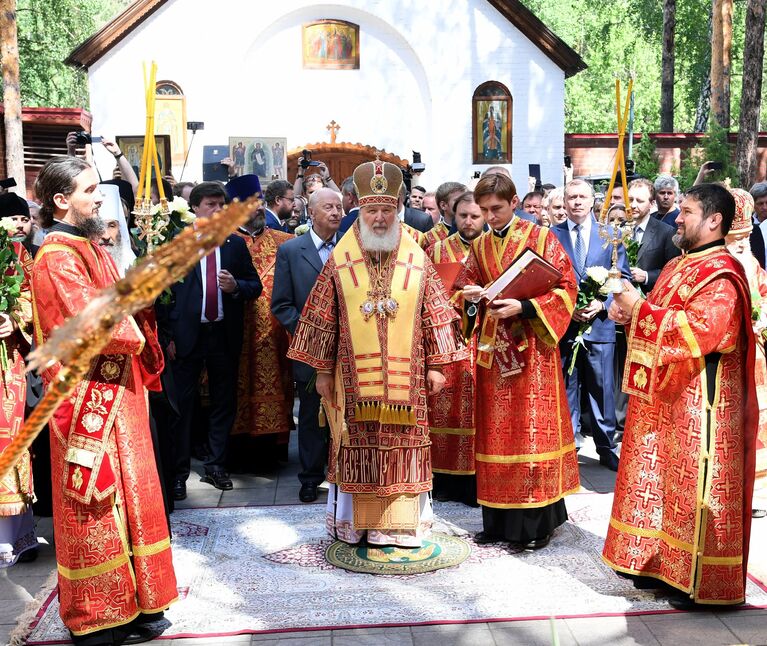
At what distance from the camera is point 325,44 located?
21219 millimetres

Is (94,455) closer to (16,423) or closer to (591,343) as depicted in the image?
(16,423)

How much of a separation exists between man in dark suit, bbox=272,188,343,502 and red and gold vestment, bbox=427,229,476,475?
0.79 m

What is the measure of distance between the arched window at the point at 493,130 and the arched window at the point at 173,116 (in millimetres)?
6405

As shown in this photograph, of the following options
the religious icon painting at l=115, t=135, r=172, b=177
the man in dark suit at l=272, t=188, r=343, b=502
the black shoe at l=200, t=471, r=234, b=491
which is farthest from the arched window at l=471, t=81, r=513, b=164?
the black shoe at l=200, t=471, r=234, b=491

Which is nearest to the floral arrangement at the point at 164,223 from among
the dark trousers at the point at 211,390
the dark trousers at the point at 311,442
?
the dark trousers at the point at 211,390

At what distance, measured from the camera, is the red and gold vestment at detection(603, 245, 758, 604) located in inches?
172

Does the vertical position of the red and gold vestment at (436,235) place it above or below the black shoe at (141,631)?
above

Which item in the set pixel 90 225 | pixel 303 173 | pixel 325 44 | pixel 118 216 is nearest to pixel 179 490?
pixel 118 216

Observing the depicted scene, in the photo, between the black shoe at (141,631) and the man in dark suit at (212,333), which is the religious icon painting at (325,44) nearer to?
the man in dark suit at (212,333)

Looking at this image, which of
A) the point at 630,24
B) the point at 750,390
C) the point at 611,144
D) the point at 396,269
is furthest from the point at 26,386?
the point at 630,24

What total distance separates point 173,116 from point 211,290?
14656 millimetres

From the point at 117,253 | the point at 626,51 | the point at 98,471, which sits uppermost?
the point at 626,51

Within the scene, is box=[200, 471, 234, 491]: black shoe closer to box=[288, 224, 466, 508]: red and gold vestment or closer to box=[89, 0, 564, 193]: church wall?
box=[288, 224, 466, 508]: red and gold vestment

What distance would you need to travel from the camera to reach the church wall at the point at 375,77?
20500mm
